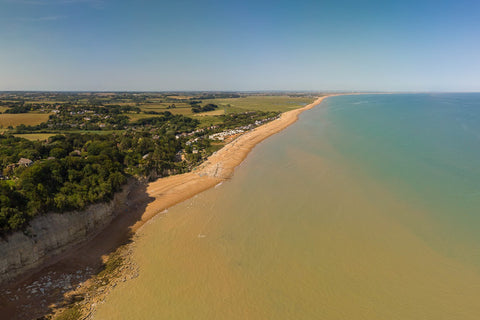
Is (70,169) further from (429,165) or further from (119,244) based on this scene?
(429,165)

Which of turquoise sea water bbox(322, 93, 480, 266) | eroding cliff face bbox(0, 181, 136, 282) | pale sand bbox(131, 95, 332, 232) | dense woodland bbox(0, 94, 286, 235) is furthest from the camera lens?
pale sand bbox(131, 95, 332, 232)

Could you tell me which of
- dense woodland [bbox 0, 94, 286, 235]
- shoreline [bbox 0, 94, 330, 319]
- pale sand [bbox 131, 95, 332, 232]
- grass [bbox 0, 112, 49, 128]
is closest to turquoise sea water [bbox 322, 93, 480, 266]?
pale sand [bbox 131, 95, 332, 232]

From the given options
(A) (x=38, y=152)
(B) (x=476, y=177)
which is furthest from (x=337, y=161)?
(A) (x=38, y=152)

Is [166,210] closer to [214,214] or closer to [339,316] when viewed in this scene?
[214,214]

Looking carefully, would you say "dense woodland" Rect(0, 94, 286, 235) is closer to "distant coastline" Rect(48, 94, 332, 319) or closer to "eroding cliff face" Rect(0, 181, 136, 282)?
"eroding cliff face" Rect(0, 181, 136, 282)

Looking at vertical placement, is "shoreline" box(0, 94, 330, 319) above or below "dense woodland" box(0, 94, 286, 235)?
below

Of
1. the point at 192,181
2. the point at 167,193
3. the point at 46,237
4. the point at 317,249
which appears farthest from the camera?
the point at 192,181

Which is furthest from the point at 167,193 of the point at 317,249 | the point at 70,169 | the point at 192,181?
the point at 317,249
